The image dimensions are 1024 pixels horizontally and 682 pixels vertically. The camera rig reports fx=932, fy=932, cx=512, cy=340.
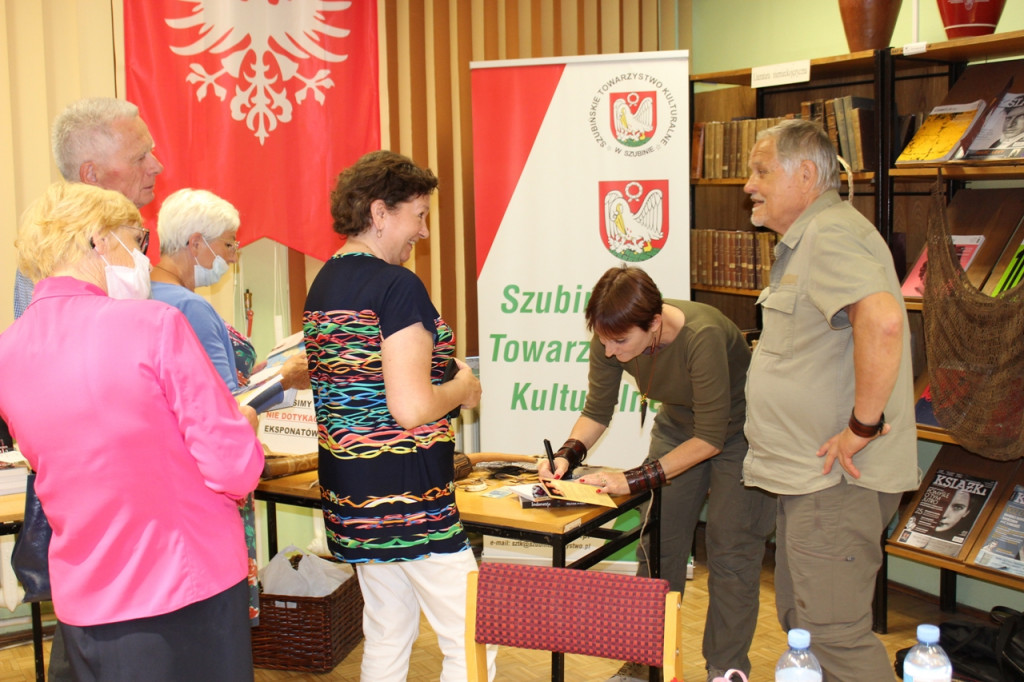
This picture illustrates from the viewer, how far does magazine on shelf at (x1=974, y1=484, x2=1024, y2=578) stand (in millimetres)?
3117

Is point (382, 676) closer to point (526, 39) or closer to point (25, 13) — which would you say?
point (25, 13)

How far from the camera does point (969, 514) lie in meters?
3.34

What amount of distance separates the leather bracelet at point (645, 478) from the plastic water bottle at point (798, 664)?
3.91ft

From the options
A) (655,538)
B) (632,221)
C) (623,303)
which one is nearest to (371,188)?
(623,303)

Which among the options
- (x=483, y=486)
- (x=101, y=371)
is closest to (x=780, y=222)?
(x=483, y=486)

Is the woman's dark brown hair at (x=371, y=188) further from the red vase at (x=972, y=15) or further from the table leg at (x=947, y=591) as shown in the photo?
the table leg at (x=947, y=591)

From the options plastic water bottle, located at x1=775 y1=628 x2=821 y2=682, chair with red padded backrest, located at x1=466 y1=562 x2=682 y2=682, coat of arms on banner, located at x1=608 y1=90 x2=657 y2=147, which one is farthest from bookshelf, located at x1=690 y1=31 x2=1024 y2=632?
plastic water bottle, located at x1=775 y1=628 x2=821 y2=682

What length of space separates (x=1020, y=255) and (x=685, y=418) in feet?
4.39

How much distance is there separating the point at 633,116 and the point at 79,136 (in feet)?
7.78

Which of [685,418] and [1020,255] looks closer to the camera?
[685,418]

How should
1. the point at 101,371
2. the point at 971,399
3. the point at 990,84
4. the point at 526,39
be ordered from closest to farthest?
the point at 101,371 → the point at 971,399 → the point at 990,84 → the point at 526,39

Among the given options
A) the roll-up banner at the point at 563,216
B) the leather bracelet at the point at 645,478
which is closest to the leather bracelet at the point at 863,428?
the leather bracelet at the point at 645,478

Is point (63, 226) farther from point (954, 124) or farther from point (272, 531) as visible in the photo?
point (954, 124)

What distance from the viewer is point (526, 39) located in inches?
179
